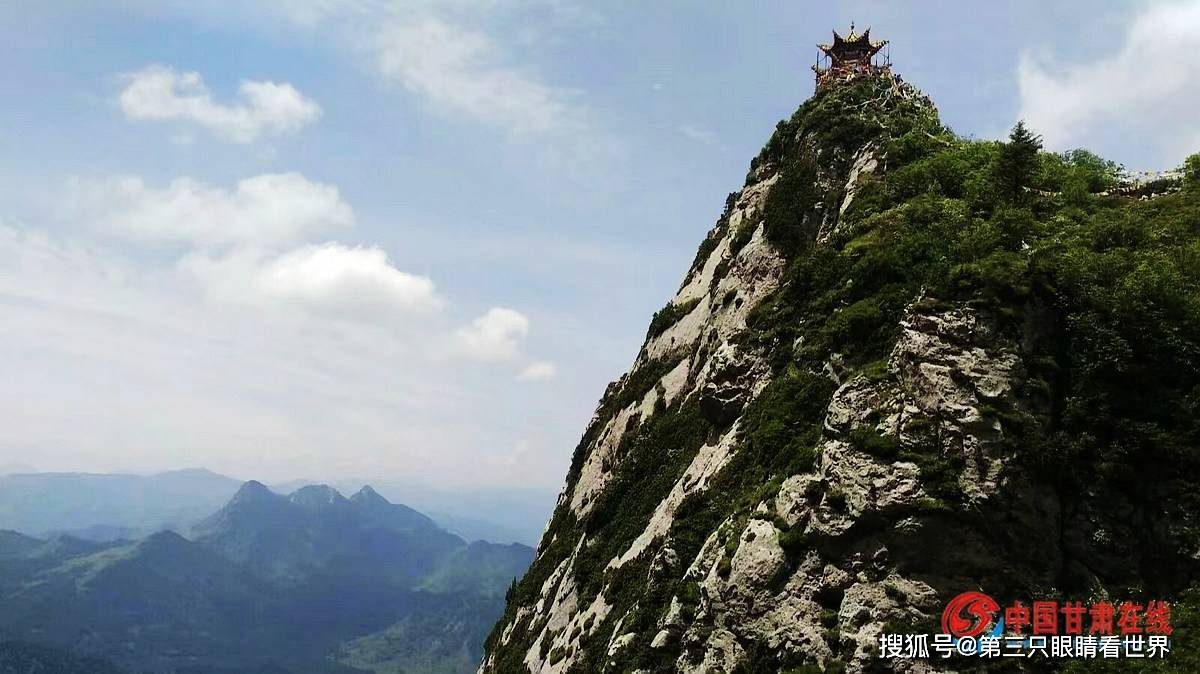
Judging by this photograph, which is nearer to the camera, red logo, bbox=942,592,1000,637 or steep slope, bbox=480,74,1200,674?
red logo, bbox=942,592,1000,637

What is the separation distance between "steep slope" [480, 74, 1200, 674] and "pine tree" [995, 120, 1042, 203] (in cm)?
11

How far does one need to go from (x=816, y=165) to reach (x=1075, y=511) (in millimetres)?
29203

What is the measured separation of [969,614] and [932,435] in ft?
17.3

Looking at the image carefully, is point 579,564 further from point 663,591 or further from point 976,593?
point 976,593

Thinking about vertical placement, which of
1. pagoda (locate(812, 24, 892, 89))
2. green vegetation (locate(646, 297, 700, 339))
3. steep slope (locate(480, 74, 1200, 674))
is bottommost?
steep slope (locate(480, 74, 1200, 674))

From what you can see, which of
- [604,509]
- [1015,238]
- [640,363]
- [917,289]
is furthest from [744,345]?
[640,363]

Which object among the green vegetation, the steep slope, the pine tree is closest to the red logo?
the steep slope

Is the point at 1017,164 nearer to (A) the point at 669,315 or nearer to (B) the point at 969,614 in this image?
(B) the point at 969,614

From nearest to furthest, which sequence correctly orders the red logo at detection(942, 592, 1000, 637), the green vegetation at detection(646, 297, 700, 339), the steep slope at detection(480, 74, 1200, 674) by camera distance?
the red logo at detection(942, 592, 1000, 637) < the steep slope at detection(480, 74, 1200, 674) < the green vegetation at detection(646, 297, 700, 339)

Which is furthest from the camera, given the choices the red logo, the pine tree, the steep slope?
the pine tree

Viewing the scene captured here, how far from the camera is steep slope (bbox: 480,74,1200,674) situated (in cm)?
1931

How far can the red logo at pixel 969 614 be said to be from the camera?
1823 centimetres

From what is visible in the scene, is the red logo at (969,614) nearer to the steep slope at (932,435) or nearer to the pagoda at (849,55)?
the steep slope at (932,435)

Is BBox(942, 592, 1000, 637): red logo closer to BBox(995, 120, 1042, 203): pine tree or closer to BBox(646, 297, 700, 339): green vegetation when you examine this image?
BBox(995, 120, 1042, 203): pine tree
